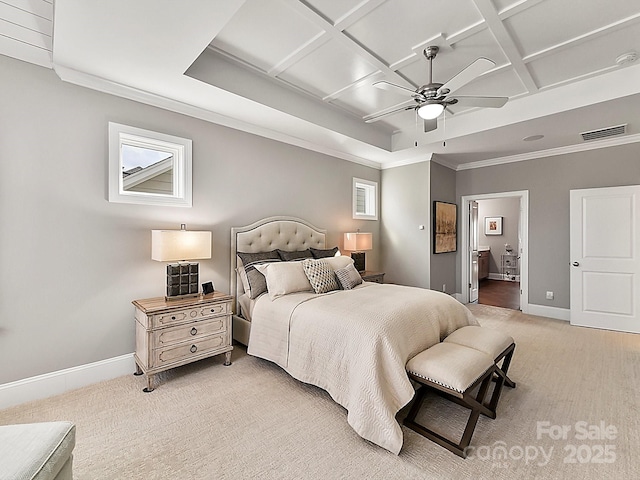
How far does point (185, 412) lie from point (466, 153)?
17.4ft

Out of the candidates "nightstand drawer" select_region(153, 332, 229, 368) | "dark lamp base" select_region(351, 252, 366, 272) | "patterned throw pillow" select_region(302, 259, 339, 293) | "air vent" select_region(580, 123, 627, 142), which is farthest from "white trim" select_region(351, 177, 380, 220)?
"nightstand drawer" select_region(153, 332, 229, 368)

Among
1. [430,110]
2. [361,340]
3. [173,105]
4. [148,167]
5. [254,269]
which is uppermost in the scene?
[173,105]

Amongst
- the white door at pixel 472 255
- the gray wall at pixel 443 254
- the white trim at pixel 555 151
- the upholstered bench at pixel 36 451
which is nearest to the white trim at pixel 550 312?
the white door at pixel 472 255

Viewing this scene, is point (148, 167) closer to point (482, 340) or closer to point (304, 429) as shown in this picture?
point (304, 429)

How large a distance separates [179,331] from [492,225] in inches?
359

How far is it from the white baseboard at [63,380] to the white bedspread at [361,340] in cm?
121

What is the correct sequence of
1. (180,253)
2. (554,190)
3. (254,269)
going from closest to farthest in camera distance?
(180,253), (254,269), (554,190)

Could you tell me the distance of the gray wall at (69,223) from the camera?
241 cm

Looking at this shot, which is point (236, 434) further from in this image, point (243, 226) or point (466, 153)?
point (466, 153)

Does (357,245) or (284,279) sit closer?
(284,279)

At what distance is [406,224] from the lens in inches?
220

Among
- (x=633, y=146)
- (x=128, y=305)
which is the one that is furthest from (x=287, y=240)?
(x=633, y=146)

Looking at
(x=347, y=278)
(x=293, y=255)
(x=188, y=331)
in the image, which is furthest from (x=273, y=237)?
(x=188, y=331)

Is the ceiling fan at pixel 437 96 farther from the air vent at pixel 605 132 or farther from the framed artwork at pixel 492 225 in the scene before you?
the framed artwork at pixel 492 225
